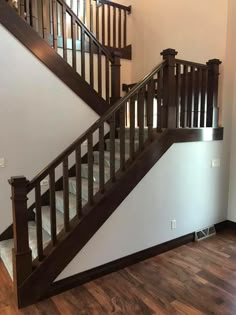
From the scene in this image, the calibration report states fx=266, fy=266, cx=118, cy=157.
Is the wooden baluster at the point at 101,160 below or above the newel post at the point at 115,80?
below

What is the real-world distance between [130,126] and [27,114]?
4.39ft

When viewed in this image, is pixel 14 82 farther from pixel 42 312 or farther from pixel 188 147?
pixel 42 312

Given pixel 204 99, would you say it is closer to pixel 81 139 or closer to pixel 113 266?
pixel 81 139

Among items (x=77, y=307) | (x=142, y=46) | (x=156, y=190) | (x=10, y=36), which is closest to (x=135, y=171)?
(x=156, y=190)

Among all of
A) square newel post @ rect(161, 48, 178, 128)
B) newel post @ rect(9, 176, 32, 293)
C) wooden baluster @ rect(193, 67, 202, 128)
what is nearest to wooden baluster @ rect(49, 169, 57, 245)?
newel post @ rect(9, 176, 32, 293)

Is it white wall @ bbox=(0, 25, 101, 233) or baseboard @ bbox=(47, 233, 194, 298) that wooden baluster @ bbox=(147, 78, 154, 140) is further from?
baseboard @ bbox=(47, 233, 194, 298)

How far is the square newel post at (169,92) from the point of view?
3.02 meters

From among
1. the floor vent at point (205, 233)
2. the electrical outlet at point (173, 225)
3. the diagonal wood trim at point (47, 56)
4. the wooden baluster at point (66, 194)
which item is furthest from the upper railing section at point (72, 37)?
the floor vent at point (205, 233)

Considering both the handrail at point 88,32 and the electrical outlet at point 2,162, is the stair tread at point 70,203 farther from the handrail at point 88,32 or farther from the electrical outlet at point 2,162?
the handrail at point 88,32

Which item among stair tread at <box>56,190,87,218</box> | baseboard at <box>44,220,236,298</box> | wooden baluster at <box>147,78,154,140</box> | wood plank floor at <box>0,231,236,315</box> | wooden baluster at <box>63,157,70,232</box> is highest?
wooden baluster at <box>147,78,154,140</box>

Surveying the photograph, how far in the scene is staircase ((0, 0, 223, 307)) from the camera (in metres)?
2.28

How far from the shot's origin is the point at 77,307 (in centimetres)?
226

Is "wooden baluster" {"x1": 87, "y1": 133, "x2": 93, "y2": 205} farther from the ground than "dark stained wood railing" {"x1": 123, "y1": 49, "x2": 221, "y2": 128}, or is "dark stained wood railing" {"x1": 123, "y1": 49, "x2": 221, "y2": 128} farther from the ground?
"dark stained wood railing" {"x1": 123, "y1": 49, "x2": 221, "y2": 128}

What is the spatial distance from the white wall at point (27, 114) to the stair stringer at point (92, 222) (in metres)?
1.18
